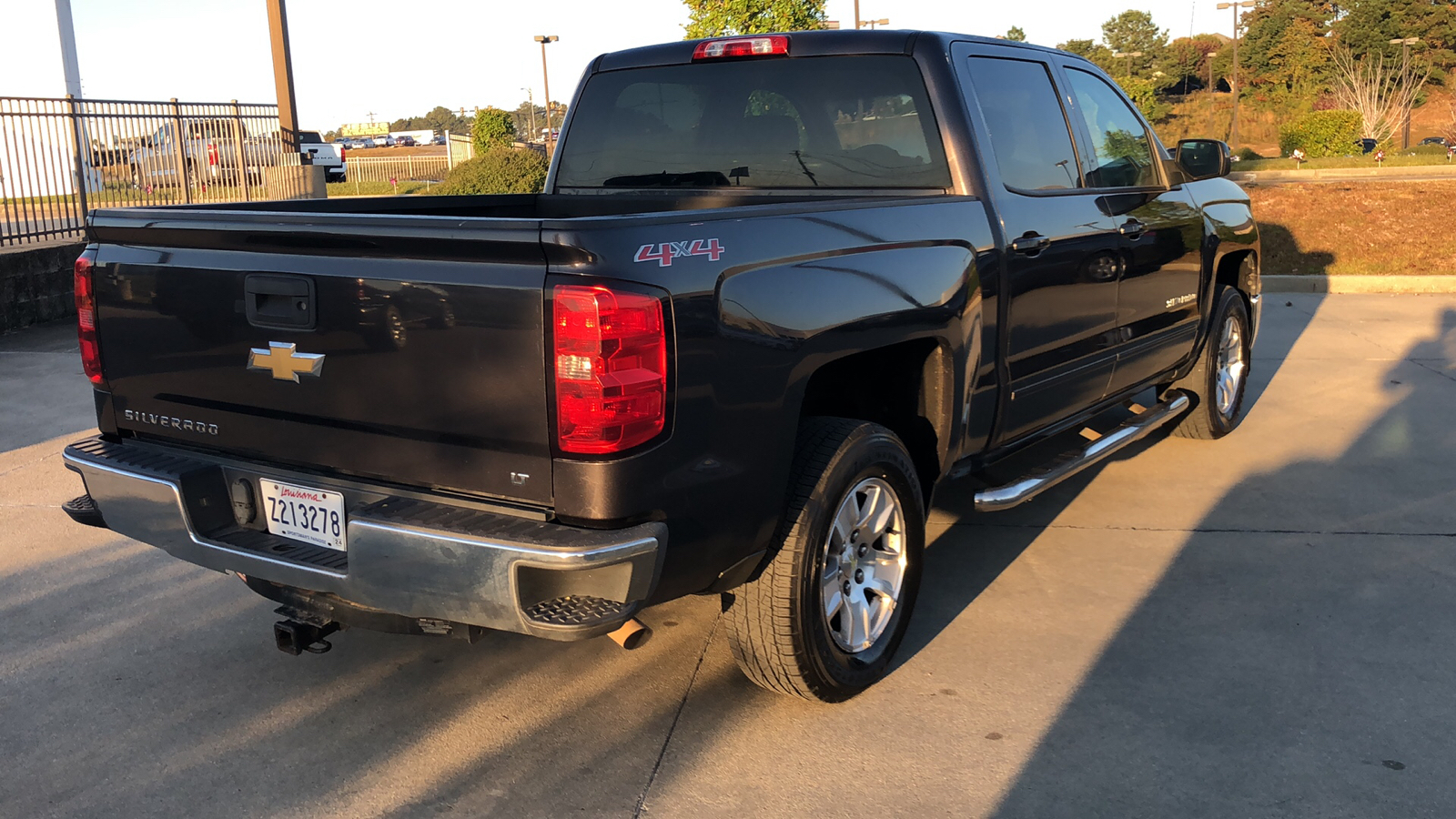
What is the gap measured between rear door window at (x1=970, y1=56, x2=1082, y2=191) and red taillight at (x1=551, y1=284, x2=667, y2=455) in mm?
2051

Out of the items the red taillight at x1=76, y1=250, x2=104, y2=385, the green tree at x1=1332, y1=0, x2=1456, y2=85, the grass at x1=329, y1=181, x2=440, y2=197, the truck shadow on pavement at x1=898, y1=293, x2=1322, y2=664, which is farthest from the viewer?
the green tree at x1=1332, y1=0, x2=1456, y2=85

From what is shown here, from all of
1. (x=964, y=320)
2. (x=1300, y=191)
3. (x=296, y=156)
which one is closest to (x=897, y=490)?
(x=964, y=320)

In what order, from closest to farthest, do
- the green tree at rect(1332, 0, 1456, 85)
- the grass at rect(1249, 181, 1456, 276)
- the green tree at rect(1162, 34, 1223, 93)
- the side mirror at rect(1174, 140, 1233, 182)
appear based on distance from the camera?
1. the side mirror at rect(1174, 140, 1233, 182)
2. the grass at rect(1249, 181, 1456, 276)
3. the green tree at rect(1332, 0, 1456, 85)
4. the green tree at rect(1162, 34, 1223, 93)

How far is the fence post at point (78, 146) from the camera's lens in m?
11.0

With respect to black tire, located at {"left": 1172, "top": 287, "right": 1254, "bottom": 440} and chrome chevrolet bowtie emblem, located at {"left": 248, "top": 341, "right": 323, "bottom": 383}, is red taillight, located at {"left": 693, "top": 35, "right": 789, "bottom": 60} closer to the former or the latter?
chrome chevrolet bowtie emblem, located at {"left": 248, "top": 341, "right": 323, "bottom": 383}

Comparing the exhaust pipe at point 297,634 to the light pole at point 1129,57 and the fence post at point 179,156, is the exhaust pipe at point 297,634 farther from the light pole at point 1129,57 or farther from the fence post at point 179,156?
the light pole at point 1129,57

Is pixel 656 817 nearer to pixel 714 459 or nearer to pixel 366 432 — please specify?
pixel 714 459

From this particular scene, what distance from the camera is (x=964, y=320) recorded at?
3805mm

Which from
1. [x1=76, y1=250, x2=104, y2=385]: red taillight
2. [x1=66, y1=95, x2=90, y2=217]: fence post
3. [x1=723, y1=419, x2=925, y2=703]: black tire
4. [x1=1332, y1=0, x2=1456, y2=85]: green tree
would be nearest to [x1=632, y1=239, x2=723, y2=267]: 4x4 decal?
[x1=723, y1=419, x2=925, y2=703]: black tire

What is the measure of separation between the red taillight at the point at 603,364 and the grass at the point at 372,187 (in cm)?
3066

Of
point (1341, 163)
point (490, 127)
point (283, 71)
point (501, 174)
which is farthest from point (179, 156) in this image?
point (1341, 163)

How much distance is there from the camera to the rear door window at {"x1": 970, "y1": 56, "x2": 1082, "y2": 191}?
430cm

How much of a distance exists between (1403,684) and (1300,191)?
17.2 m

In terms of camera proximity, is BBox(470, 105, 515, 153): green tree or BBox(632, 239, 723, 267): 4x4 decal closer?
BBox(632, 239, 723, 267): 4x4 decal
